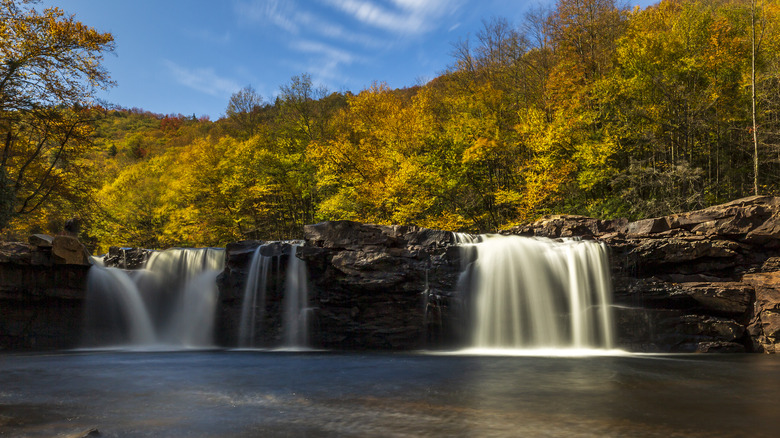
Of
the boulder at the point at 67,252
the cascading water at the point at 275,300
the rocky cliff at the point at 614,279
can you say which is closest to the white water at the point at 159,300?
the boulder at the point at 67,252

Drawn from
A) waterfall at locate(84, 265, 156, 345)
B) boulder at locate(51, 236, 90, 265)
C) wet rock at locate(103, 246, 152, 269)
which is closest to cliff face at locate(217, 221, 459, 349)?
waterfall at locate(84, 265, 156, 345)

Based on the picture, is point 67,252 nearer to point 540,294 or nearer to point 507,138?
point 540,294

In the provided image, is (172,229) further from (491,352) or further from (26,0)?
(491,352)

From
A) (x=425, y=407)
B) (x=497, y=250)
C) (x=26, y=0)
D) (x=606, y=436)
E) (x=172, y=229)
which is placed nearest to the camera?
(x=606, y=436)

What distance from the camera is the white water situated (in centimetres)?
1931

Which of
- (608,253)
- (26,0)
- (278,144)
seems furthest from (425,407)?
(278,144)

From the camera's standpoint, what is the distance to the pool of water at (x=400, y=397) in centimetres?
567

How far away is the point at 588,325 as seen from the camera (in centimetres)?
1530

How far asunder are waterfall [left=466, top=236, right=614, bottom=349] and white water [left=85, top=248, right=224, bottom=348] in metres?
11.0

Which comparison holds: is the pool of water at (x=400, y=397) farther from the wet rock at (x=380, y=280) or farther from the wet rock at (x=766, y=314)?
the wet rock at (x=380, y=280)

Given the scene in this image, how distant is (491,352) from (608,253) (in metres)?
5.15

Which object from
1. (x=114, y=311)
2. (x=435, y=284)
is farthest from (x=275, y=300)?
(x=114, y=311)

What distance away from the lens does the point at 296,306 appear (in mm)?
17578

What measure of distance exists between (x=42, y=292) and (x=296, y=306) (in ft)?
33.7
